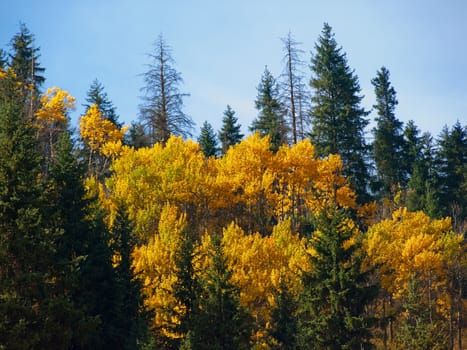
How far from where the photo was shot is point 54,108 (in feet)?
144

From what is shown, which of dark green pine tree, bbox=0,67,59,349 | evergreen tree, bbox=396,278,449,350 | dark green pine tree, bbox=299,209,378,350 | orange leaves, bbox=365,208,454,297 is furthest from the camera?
orange leaves, bbox=365,208,454,297

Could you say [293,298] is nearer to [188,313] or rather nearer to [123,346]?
[188,313]

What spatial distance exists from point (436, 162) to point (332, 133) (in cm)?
1324

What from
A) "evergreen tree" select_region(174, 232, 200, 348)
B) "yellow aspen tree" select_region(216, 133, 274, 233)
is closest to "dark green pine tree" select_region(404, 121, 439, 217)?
"yellow aspen tree" select_region(216, 133, 274, 233)

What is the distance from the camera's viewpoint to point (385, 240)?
3781cm

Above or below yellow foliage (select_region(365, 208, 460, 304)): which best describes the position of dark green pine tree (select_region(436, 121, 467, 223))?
above

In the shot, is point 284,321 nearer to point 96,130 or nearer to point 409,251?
point 409,251

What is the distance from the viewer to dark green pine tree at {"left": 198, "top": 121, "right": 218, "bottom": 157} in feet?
188

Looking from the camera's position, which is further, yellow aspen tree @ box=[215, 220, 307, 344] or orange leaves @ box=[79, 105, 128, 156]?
orange leaves @ box=[79, 105, 128, 156]

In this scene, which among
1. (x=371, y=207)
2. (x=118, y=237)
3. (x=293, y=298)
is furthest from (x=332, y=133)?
(x=118, y=237)

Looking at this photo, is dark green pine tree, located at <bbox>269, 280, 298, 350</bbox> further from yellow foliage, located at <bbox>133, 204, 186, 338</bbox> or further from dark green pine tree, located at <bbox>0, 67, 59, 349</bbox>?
dark green pine tree, located at <bbox>0, 67, 59, 349</bbox>

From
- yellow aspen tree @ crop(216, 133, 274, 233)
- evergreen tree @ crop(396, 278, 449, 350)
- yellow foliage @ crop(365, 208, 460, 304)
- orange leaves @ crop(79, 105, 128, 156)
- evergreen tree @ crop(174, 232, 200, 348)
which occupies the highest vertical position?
orange leaves @ crop(79, 105, 128, 156)

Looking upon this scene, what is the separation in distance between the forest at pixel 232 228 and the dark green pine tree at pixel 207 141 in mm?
401

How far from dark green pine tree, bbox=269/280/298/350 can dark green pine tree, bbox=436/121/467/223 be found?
1078 inches
